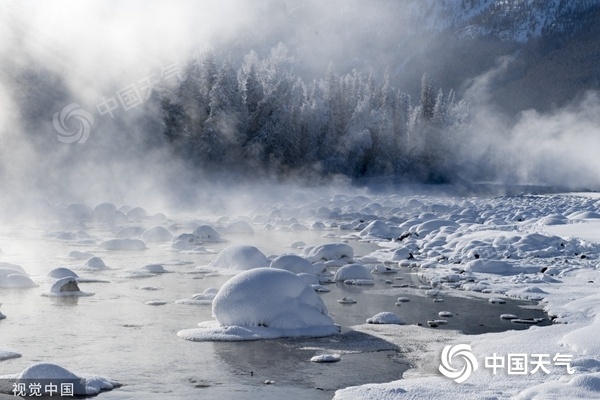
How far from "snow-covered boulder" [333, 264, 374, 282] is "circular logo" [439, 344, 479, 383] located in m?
5.49

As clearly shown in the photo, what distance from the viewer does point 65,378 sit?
7.68m

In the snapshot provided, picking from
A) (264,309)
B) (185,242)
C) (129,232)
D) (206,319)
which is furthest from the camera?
(129,232)

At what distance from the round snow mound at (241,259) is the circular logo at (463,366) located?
6.68 meters

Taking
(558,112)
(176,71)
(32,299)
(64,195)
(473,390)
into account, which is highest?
(558,112)

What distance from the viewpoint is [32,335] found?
389 inches

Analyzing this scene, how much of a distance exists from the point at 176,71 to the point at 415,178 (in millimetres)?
25085

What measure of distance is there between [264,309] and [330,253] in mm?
7552

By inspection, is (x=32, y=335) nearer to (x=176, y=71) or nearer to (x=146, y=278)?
(x=146, y=278)

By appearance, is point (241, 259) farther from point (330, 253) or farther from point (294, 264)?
point (330, 253)

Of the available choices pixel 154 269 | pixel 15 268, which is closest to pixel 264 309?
pixel 154 269

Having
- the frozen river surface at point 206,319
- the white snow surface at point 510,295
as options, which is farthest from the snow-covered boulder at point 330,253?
the white snow surface at point 510,295

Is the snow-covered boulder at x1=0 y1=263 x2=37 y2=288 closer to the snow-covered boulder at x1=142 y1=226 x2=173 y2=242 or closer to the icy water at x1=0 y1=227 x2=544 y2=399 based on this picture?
the icy water at x1=0 y1=227 x2=544 y2=399

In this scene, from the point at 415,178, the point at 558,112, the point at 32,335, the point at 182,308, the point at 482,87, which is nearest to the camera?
the point at 32,335

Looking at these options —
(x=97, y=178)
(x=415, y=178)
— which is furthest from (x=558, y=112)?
(x=97, y=178)
